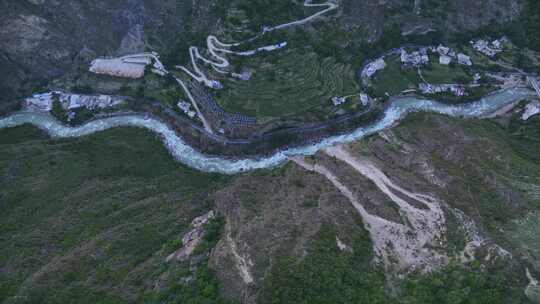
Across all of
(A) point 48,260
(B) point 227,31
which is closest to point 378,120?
(B) point 227,31

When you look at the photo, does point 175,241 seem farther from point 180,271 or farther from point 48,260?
point 48,260

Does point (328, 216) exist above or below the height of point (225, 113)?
below

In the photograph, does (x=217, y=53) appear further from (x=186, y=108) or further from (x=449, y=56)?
(x=449, y=56)

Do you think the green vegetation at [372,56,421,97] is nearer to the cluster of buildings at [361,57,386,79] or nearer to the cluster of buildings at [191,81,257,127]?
the cluster of buildings at [361,57,386,79]

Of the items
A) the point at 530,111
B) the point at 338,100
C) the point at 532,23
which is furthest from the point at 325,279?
the point at 532,23

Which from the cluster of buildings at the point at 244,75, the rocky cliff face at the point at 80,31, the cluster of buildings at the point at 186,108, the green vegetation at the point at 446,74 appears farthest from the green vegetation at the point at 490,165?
the rocky cliff face at the point at 80,31

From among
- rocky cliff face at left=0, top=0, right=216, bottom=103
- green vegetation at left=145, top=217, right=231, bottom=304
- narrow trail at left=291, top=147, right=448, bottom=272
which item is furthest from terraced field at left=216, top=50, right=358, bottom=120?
green vegetation at left=145, top=217, right=231, bottom=304
